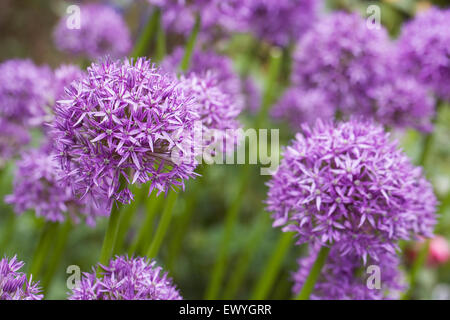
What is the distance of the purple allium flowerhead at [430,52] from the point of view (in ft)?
8.33

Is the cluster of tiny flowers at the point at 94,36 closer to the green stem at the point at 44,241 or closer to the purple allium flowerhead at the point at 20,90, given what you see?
the purple allium flowerhead at the point at 20,90

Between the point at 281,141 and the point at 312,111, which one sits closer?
the point at 312,111

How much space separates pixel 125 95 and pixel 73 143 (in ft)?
0.66

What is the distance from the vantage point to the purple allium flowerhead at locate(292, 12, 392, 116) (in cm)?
267

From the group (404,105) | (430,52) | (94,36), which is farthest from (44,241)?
(430,52)

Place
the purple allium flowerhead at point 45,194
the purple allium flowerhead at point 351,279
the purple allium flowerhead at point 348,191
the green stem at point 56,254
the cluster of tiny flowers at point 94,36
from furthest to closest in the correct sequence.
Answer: the cluster of tiny flowers at point 94,36, the green stem at point 56,254, the purple allium flowerhead at point 45,194, the purple allium flowerhead at point 351,279, the purple allium flowerhead at point 348,191

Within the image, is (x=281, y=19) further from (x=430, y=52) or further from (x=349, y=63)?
(x=430, y=52)

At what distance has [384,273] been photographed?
1.98 meters

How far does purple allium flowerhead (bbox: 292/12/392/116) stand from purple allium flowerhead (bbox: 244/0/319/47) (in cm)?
30

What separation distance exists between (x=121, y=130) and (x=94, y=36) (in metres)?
A: 1.92

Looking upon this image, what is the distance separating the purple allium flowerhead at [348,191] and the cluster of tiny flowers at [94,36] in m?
1.70

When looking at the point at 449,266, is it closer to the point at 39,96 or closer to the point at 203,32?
the point at 203,32

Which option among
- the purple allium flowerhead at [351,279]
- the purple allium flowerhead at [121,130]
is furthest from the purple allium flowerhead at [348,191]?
the purple allium flowerhead at [121,130]
